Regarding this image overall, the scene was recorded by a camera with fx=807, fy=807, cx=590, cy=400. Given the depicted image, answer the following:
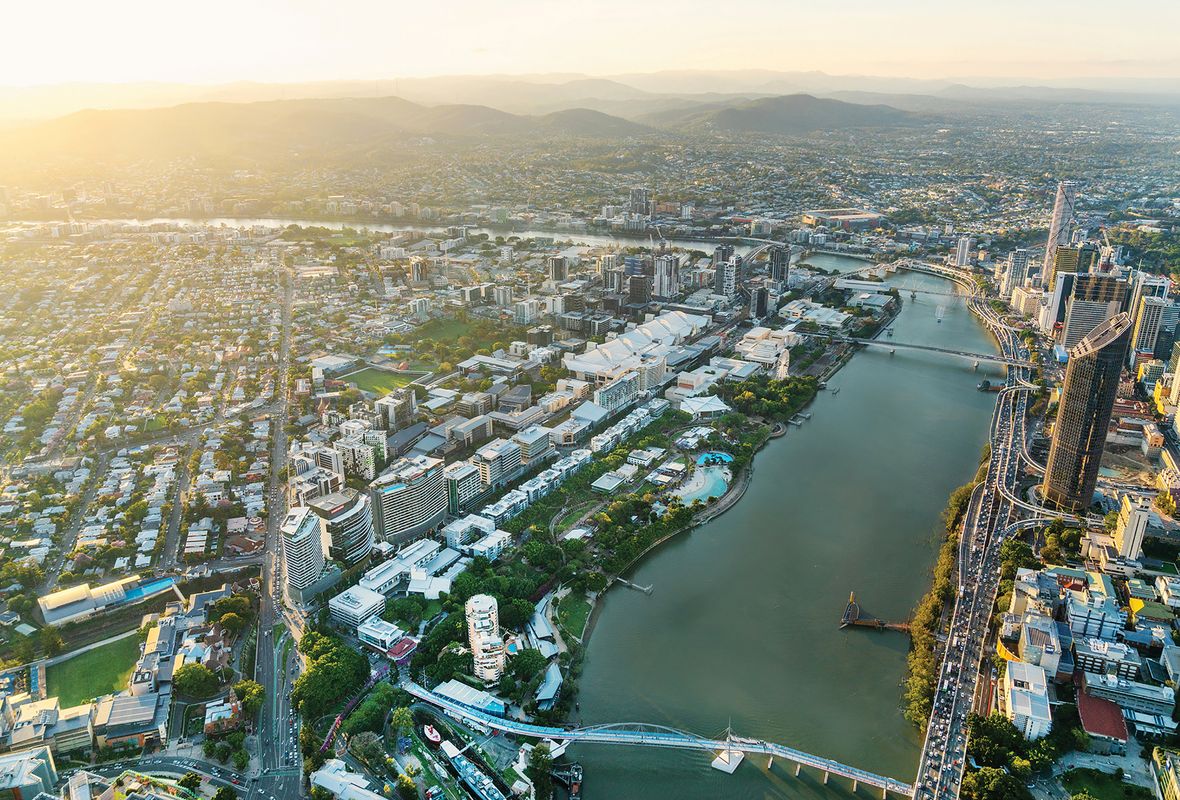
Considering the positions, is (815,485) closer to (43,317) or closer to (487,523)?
(487,523)

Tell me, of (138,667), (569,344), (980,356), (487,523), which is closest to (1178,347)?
(980,356)

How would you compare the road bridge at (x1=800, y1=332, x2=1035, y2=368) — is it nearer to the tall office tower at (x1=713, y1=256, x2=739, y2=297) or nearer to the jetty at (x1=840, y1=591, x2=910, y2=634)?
the tall office tower at (x1=713, y1=256, x2=739, y2=297)

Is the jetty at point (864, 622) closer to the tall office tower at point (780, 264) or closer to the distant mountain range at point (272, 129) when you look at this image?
the tall office tower at point (780, 264)

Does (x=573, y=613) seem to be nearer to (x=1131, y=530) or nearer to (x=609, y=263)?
(x=1131, y=530)

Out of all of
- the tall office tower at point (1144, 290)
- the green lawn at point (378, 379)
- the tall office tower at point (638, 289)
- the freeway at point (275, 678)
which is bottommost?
the freeway at point (275, 678)

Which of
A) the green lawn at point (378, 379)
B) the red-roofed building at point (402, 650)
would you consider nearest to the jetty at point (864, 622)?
the red-roofed building at point (402, 650)

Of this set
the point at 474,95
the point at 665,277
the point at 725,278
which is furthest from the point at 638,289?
the point at 474,95

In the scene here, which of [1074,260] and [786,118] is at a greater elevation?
[786,118]
